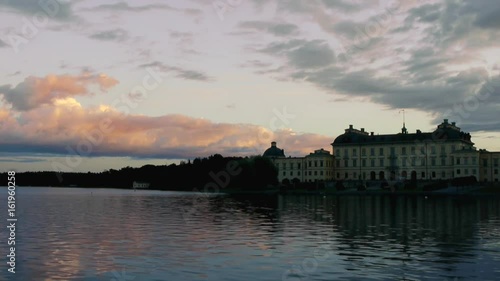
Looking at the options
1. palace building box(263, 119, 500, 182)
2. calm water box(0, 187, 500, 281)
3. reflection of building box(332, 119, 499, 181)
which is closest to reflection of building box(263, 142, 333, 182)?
palace building box(263, 119, 500, 182)

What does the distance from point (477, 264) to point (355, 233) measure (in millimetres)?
12714

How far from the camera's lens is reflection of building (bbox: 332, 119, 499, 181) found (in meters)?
153

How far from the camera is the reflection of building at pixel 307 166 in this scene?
177375mm

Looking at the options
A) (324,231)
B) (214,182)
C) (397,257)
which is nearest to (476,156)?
(214,182)

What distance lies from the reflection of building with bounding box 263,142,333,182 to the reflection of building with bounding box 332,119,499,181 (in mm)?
3335

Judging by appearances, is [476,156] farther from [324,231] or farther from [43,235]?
[43,235]

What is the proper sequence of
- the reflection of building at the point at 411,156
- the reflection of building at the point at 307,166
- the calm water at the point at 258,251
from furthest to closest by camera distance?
the reflection of building at the point at 307,166, the reflection of building at the point at 411,156, the calm water at the point at 258,251

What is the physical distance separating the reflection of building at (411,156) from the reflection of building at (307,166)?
3335mm

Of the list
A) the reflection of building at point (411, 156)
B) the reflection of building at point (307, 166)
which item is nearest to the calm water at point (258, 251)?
the reflection of building at point (411, 156)

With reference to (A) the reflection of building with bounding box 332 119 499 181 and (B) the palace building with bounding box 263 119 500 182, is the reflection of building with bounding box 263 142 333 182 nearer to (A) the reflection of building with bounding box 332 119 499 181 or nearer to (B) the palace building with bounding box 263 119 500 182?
(B) the palace building with bounding box 263 119 500 182

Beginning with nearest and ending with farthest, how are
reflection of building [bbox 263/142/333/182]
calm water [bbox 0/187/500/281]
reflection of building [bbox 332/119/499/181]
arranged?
calm water [bbox 0/187/500/281] → reflection of building [bbox 332/119/499/181] → reflection of building [bbox 263/142/333/182]

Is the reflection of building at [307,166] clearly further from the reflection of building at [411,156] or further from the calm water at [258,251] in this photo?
the calm water at [258,251]

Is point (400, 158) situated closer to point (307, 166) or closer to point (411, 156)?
point (411, 156)

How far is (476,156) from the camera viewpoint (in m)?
150
